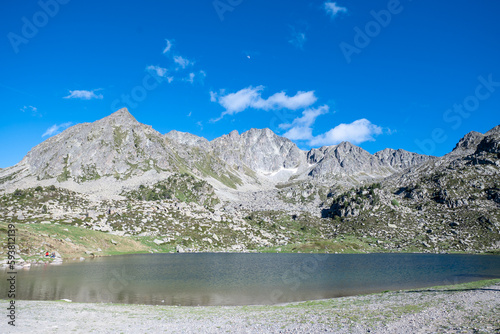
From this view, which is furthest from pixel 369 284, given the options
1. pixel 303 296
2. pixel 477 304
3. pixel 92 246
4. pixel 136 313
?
pixel 92 246

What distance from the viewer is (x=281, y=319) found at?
23922mm

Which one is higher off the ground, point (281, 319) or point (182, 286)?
point (281, 319)

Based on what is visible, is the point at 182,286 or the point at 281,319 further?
the point at 182,286

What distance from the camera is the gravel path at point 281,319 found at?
1984cm

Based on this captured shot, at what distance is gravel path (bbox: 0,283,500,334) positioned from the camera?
65.1 feet

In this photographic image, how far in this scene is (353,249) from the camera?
150000mm

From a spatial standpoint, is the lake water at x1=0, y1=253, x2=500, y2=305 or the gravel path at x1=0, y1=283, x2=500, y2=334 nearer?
the gravel path at x1=0, y1=283, x2=500, y2=334

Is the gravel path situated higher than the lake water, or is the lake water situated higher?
the gravel path

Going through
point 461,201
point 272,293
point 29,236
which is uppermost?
point 461,201

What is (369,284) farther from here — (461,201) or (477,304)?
(461,201)

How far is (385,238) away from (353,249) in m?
36.7

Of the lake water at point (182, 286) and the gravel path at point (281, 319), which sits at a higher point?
the gravel path at point (281, 319)

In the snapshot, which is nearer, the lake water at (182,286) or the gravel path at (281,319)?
the gravel path at (281,319)

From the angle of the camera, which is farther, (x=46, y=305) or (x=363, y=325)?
(x=46, y=305)
